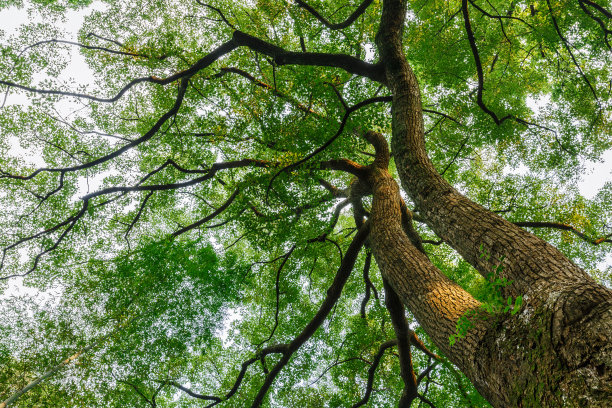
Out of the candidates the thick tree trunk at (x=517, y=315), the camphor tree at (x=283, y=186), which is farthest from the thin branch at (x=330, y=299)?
the thick tree trunk at (x=517, y=315)

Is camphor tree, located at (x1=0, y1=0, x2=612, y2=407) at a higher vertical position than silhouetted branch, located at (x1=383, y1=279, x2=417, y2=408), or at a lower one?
higher

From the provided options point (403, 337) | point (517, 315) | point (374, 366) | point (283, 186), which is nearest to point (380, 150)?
point (283, 186)

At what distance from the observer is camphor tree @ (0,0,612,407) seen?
641cm

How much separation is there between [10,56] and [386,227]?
10.9 m

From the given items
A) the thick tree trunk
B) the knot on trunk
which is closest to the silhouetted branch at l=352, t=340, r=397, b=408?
the thick tree trunk

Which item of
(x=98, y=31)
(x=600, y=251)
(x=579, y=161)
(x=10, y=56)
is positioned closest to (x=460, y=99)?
(x=579, y=161)

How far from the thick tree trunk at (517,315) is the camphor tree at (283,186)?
0.24 ft

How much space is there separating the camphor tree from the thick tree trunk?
73 millimetres

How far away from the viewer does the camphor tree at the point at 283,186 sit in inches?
252

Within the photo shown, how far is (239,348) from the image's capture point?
12172mm

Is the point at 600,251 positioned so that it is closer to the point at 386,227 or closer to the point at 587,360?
the point at 386,227

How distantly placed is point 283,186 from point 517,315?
205 inches

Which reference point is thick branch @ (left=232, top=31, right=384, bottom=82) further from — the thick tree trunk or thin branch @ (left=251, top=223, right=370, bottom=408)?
thin branch @ (left=251, top=223, right=370, bottom=408)

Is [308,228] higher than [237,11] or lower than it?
lower
